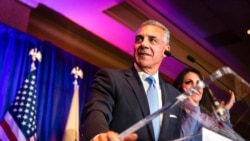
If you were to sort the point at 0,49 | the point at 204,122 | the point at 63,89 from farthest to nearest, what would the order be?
the point at 63,89 < the point at 0,49 < the point at 204,122

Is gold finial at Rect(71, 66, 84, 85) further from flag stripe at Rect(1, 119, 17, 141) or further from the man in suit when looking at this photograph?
the man in suit

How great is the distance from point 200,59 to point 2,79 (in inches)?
134

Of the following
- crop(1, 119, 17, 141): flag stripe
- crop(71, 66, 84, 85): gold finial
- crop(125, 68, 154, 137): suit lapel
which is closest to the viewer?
crop(125, 68, 154, 137): suit lapel

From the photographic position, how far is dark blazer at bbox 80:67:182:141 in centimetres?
95

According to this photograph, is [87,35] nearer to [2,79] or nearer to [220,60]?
[2,79]

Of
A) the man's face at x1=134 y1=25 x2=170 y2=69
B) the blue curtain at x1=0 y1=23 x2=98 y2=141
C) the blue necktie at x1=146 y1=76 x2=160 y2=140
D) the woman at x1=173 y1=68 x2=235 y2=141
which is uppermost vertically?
the blue curtain at x1=0 y1=23 x2=98 y2=141

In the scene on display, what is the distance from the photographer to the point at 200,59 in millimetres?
5609

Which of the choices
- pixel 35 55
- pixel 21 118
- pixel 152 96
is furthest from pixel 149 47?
pixel 35 55

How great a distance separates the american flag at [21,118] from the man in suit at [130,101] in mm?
1918

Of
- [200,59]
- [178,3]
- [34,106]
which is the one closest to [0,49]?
[34,106]

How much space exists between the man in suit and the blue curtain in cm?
225

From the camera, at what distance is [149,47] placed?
1429 mm

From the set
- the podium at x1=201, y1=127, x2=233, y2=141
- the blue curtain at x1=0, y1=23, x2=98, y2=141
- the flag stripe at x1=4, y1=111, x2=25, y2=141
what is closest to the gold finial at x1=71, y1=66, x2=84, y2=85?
the blue curtain at x1=0, y1=23, x2=98, y2=141

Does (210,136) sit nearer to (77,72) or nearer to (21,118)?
(21,118)
